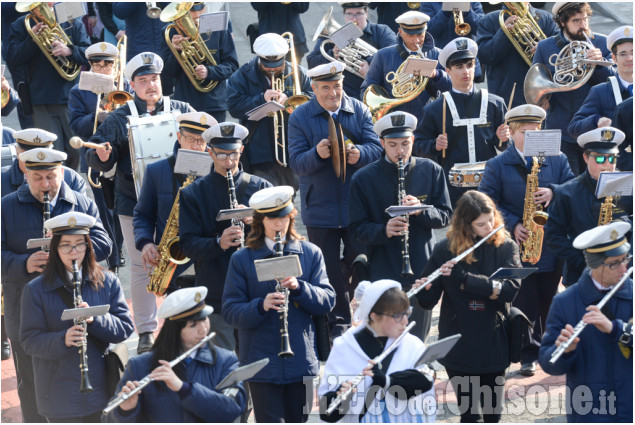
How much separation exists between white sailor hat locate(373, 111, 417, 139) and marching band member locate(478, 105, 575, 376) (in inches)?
34.6

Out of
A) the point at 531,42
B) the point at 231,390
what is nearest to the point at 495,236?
the point at 231,390

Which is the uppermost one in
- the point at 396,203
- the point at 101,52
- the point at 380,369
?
the point at 101,52

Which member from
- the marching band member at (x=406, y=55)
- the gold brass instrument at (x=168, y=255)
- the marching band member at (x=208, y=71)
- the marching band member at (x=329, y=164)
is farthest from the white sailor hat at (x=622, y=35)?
the marching band member at (x=208, y=71)

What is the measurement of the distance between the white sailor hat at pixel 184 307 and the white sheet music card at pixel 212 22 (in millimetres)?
5525

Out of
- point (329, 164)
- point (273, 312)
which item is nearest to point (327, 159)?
point (329, 164)

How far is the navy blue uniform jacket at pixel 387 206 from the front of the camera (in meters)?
9.41

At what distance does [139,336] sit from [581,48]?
4836 millimetres

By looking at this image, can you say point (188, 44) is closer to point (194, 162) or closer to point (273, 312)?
point (194, 162)

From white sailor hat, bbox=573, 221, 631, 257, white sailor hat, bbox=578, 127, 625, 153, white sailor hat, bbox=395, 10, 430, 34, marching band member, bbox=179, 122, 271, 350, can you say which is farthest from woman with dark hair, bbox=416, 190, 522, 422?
white sailor hat, bbox=395, 10, 430, 34

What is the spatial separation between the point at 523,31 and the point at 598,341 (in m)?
6.25

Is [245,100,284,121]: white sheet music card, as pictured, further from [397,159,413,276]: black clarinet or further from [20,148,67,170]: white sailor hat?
[20,148,67,170]: white sailor hat

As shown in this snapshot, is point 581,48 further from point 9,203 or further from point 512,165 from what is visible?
point 9,203

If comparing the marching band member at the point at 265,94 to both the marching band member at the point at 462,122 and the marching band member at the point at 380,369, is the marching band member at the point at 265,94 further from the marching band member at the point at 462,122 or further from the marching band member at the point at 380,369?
the marching band member at the point at 380,369

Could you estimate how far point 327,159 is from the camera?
10492 millimetres
